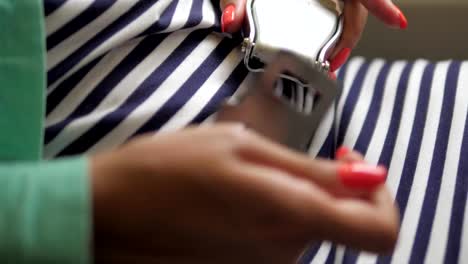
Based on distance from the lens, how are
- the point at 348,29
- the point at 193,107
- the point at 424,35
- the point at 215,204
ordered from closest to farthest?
the point at 215,204 → the point at 193,107 → the point at 348,29 → the point at 424,35

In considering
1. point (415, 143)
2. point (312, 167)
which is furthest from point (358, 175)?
point (415, 143)

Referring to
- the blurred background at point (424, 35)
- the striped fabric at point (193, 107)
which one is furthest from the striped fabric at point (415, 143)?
the blurred background at point (424, 35)

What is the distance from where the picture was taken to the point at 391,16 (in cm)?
60

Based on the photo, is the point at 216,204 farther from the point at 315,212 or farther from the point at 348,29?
the point at 348,29

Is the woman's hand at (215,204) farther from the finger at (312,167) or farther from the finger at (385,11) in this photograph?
the finger at (385,11)

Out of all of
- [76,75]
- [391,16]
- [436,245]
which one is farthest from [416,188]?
[76,75]

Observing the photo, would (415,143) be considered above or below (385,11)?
below

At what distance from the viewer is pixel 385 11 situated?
60 cm

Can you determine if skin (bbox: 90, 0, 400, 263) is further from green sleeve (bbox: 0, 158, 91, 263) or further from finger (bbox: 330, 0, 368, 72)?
finger (bbox: 330, 0, 368, 72)

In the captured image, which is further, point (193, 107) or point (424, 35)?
point (424, 35)

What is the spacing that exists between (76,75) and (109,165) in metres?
0.19

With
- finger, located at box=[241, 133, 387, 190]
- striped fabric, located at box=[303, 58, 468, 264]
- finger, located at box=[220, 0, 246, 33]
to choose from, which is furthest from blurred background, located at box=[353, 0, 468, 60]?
finger, located at box=[241, 133, 387, 190]

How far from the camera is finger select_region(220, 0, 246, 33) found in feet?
1.75

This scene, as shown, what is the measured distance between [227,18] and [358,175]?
0.26 metres
